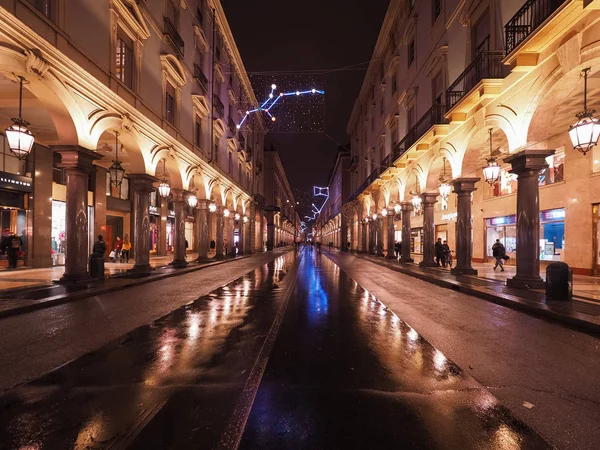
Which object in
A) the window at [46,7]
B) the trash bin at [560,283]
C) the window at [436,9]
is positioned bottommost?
the trash bin at [560,283]

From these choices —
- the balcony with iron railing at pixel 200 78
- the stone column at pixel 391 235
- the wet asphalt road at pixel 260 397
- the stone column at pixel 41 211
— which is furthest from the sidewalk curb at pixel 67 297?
the stone column at pixel 391 235

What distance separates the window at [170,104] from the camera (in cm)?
1825

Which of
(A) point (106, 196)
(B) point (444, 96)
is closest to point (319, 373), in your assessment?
(B) point (444, 96)

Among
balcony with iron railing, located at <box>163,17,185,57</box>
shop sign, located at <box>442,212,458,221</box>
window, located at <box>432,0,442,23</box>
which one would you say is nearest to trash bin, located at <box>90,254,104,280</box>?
balcony with iron railing, located at <box>163,17,185,57</box>

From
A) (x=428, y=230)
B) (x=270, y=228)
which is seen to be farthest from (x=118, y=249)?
(x=270, y=228)

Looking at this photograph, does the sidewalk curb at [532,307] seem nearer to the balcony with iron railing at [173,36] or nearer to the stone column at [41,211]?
the balcony with iron railing at [173,36]

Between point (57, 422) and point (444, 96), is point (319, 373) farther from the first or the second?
point (444, 96)

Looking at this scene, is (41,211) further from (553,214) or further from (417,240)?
(417,240)

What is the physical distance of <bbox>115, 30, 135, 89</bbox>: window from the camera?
14047 mm

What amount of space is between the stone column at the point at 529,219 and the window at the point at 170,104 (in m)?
16.5

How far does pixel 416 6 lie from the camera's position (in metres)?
21.5

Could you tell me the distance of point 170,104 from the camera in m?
18.9

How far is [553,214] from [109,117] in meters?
19.7

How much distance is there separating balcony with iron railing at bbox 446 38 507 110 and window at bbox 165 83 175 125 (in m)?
14.2
